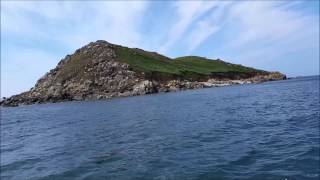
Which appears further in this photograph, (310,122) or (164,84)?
(164,84)

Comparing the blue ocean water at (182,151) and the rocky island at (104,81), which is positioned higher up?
the rocky island at (104,81)

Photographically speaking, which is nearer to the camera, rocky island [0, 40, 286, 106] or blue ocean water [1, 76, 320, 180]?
Answer: blue ocean water [1, 76, 320, 180]

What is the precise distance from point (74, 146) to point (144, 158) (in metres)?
12.4

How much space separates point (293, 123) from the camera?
4153cm

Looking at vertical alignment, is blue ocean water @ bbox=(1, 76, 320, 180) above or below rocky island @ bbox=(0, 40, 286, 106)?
below

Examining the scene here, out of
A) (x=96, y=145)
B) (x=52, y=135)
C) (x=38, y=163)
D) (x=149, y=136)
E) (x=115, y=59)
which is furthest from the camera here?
(x=115, y=59)

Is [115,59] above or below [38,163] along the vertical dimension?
above

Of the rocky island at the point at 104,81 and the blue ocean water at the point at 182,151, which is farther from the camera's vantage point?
the rocky island at the point at 104,81

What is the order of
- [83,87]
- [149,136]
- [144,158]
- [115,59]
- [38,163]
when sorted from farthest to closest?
[115,59], [83,87], [149,136], [38,163], [144,158]

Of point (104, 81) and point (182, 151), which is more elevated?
point (104, 81)

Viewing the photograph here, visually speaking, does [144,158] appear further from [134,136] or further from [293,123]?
[293,123]

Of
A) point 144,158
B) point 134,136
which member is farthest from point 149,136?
point 144,158

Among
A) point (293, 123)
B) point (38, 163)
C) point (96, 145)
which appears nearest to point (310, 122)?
point (293, 123)

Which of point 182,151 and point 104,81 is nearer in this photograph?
point 182,151
